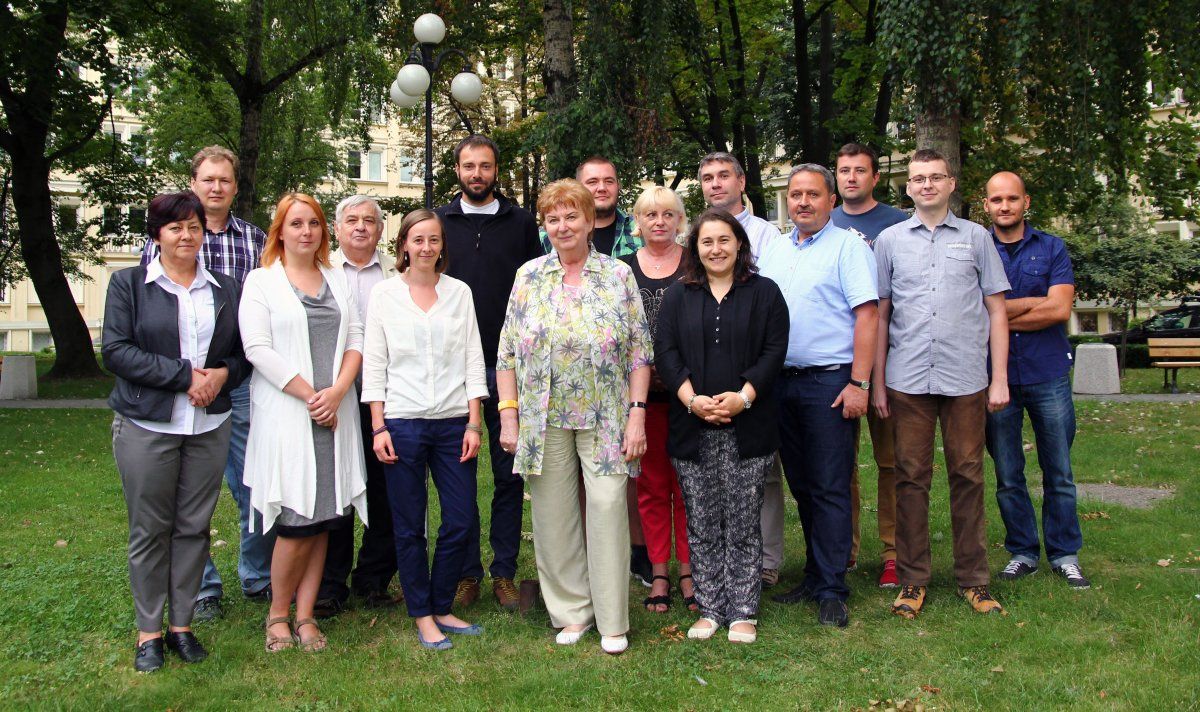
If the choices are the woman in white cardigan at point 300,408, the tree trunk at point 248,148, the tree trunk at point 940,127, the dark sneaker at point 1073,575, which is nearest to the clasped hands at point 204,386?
the woman in white cardigan at point 300,408

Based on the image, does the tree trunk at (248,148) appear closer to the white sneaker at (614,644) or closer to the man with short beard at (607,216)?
the man with short beard at (607,216)

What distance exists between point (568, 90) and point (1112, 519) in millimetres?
8085

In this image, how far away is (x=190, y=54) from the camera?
60.2 ft

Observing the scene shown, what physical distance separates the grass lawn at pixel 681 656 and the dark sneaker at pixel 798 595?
127 millimetres

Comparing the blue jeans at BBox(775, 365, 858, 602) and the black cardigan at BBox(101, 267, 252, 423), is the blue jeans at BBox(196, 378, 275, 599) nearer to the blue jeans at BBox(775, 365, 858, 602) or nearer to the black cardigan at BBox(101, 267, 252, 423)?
the black cardigan at BBox(101, 267, 252, 423)

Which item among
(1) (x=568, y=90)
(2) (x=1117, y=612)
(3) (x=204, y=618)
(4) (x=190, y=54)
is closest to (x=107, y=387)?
(4) (x=190, y=54)

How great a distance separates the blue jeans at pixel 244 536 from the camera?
5098 millimetres

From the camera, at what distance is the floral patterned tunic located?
4492mm

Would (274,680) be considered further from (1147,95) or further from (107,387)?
(107,387)

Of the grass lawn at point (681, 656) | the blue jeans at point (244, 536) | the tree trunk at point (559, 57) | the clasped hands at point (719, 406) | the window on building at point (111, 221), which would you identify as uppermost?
the tree trunk at point (559, 57)

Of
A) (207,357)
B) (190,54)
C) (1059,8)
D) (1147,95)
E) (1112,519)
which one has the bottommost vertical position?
(1112,519)

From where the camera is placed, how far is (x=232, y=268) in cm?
516

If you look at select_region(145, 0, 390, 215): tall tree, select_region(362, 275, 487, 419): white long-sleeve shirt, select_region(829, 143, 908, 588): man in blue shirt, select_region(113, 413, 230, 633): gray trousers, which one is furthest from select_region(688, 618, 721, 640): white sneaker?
select_region(145, 0, 390, 215): tall tree

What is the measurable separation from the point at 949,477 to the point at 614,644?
1.97 metres
